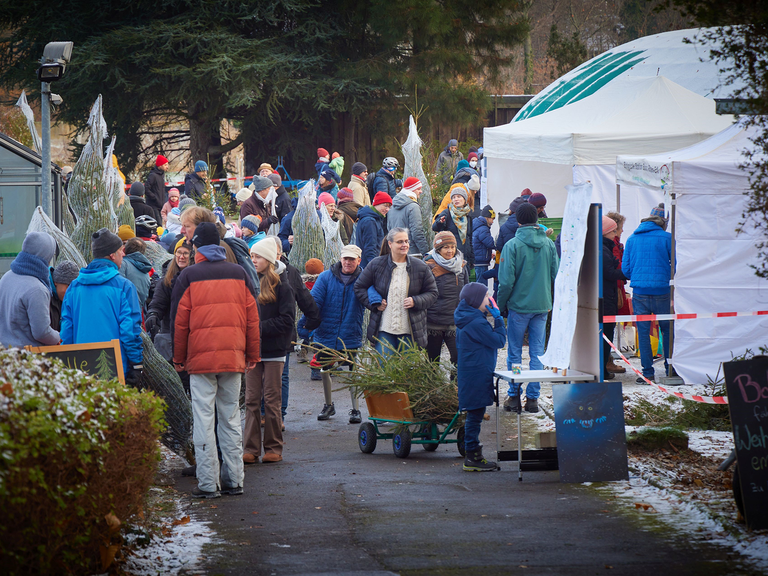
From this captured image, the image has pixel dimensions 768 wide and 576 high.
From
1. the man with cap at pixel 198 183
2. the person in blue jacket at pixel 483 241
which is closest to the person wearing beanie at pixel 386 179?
the person in blue jacket at pixel 483 241

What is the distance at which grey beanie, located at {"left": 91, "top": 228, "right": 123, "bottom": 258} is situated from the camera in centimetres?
685

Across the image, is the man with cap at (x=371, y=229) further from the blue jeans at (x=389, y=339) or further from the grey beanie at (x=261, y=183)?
the blue jeans at (x=389, y=339)

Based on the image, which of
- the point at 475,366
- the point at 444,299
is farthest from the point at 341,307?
the point at 475,366

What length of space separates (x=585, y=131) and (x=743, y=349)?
4638 mm

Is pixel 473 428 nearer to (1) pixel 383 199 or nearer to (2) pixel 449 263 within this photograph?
(2) pixel 449 263

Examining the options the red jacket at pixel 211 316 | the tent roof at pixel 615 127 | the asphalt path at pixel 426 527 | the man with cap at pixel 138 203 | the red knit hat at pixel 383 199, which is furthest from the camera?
the man with cap at pixel 138 203

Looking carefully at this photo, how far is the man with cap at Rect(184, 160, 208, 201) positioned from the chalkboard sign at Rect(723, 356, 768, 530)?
580 inches

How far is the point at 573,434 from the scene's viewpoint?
21.5 feet

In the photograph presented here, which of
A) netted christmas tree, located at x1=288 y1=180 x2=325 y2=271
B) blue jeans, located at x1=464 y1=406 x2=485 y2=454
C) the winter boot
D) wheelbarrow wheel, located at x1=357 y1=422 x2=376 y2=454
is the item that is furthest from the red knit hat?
the winter boot

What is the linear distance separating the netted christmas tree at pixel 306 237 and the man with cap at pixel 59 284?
5982mm

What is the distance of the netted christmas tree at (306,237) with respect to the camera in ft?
42.8

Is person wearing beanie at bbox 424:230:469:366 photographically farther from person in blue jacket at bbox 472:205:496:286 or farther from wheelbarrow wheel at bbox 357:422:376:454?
person in blue jacket at bbox 472:205:496:286

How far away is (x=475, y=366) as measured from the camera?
7.23 metres

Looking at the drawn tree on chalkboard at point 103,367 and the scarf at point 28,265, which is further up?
the scarf at point 28,265
